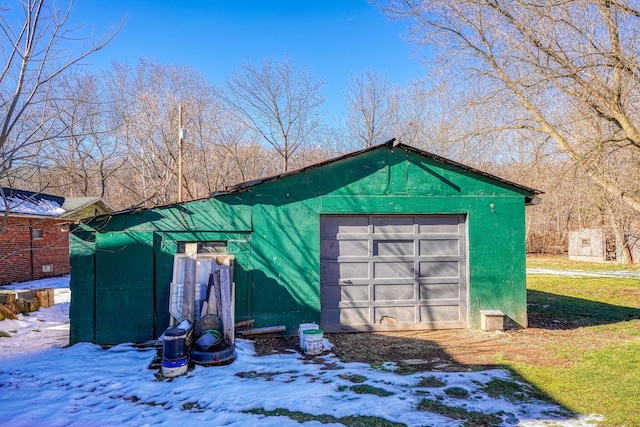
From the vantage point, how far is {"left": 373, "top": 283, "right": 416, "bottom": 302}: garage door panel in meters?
8.00

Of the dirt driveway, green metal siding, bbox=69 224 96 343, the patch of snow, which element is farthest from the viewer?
the patch of snow

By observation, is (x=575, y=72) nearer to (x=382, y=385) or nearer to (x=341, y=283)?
(x=341, y=283)

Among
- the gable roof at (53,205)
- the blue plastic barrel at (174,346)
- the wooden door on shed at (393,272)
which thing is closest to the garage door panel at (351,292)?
the wooden door on shed at (393,272)

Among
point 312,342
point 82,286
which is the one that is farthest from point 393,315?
point 82,286

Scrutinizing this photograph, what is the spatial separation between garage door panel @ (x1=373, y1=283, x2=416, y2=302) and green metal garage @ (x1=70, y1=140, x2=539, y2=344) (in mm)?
23

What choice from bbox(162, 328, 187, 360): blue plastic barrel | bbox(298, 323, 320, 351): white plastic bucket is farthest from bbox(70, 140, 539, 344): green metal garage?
bbox(162, 328, 187, 360): blue plastic barrel

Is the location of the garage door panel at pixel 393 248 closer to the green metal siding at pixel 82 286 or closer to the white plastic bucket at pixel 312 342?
the white plastic bucket at pixel 312 342

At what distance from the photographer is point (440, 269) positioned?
8.14 metres

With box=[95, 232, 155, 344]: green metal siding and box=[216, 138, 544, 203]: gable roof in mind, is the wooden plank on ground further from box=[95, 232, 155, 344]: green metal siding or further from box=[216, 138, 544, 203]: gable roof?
box=[216, 138, 544, 203]: gable roof

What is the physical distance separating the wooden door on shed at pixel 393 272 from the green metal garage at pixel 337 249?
2 centimetres

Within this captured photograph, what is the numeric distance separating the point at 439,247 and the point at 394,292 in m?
1.29

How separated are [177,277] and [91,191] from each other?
26039 mm

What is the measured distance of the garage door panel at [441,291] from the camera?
8.10m

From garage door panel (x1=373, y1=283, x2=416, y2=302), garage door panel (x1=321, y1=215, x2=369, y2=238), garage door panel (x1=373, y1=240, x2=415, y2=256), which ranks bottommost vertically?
garage door panel (x1=373, y1=283, x2=416, y2=302)
